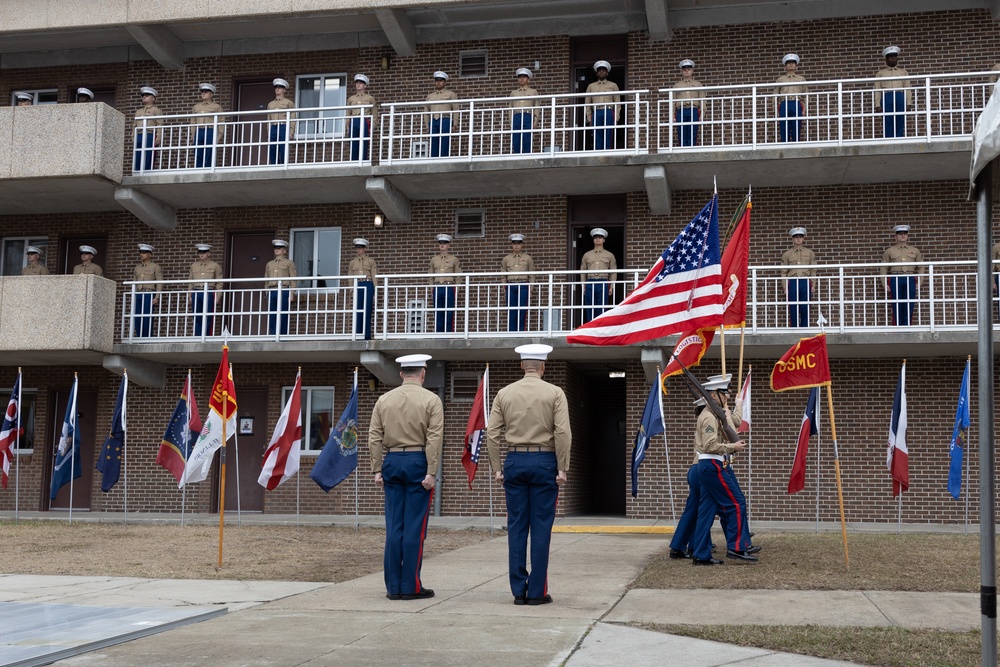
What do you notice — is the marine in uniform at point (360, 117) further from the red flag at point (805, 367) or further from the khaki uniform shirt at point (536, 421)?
the khaki uniform shirt at point (536, 421)

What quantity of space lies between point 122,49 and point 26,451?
8670 mm

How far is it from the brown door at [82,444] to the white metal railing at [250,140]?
5059 millimetres

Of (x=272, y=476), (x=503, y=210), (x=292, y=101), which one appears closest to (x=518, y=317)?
(x=503, y=210)

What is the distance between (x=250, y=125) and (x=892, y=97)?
1242 cm

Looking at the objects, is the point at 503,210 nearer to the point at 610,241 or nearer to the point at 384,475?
the point at 610,241

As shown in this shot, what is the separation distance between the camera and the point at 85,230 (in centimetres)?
2342

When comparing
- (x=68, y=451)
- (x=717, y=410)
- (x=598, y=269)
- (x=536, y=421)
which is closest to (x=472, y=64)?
(x=598, y=269)

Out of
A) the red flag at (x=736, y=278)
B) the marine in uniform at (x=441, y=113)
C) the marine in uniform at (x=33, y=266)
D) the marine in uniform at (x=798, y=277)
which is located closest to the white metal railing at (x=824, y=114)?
the marine in uniform at (x=798, y=277)

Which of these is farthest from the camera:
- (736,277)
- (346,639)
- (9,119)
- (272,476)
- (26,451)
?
(26,451)

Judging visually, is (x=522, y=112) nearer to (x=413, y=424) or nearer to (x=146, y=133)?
(x=146, y=133)

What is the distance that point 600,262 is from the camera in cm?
1989

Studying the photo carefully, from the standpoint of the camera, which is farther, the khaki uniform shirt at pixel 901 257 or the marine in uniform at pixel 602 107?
the marine in uniform at pixel 602 107

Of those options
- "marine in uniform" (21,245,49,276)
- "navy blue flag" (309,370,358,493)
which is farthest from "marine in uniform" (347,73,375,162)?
"marine in uniform" (21,245,49,276)

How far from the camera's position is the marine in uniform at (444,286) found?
792 inches
